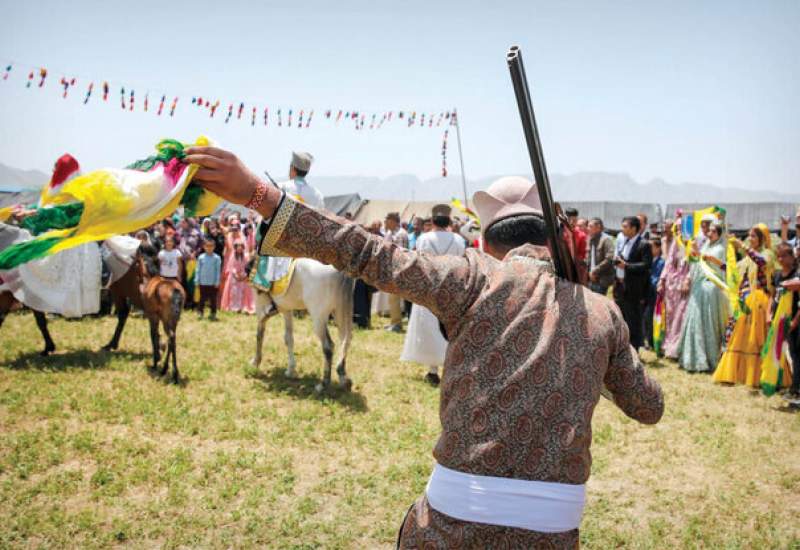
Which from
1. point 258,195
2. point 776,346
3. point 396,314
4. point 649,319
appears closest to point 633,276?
point 649,319

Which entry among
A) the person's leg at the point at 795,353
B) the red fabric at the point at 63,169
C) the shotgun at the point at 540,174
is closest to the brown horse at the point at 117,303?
the red fabric at the point at 63,169

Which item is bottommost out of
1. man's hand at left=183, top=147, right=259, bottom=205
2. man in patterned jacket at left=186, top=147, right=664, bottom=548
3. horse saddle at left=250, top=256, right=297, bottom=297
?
horse saddle at left=250, top=256, right=297, bottom=297

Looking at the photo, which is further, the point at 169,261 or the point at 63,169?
the point at 169,261

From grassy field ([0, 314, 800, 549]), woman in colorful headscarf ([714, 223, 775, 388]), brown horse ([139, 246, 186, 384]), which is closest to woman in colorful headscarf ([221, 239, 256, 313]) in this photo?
grassy field ([0, 314, 800, 549])

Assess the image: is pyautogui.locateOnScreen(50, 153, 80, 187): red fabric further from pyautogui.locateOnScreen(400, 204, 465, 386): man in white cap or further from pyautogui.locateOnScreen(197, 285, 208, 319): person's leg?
pyautogui.locateOnScreen(197, 285, 208, 319): person's leg

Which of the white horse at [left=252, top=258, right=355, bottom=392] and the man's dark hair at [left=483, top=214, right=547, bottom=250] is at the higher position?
the man's dark hair at [left=483, top=214, right=547, bottom=250]

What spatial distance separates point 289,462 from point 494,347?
3.75m

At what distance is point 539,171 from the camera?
1722 mm

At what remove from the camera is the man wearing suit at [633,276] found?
9.23m

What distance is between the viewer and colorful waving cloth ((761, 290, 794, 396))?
7105mm

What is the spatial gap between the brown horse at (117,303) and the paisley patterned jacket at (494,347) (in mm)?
7711

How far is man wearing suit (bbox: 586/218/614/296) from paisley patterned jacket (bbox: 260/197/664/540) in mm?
7863

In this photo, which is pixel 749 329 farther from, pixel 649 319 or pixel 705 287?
pixel 649 319

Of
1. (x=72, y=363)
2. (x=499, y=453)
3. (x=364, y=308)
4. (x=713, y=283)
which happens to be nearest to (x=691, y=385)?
(x=713, y=283)
